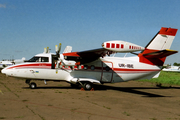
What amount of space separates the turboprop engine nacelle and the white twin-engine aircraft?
1.93 m

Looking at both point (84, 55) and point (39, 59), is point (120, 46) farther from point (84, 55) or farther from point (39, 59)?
point (39, 59)

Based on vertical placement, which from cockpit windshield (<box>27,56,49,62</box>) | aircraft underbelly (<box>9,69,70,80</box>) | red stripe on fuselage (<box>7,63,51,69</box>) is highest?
cockpit windshield (<box>27,56,49,62</box>)

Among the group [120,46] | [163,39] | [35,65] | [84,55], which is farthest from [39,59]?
[163,39]

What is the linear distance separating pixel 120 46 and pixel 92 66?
588cm

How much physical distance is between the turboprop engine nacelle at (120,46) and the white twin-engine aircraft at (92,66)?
6.32ft

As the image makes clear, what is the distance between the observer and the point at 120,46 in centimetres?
1266

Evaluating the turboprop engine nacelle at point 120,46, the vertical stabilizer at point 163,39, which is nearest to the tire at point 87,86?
the turboprop engine nacelle at point 120,46

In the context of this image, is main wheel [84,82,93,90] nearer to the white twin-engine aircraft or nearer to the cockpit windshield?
the white twin-engine aircraft

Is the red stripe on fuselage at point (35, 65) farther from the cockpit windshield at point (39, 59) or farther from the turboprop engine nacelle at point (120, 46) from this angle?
the turboprop engine nacelle at point (120, 46)

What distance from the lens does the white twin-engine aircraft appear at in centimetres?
1638

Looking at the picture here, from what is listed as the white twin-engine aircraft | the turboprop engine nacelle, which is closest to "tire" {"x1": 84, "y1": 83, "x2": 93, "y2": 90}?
the white twin-engine aircraft

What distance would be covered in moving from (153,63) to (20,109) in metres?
15.3

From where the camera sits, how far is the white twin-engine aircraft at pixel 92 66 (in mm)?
16375

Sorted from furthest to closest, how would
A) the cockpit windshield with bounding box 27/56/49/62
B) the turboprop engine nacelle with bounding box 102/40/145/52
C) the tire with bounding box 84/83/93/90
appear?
the tire with bounding box 84/83/93/90
the cockpit windshield with bounding box 27/56/49/62
the turboprop engine nacelle with bounding box 102/40/145/52
